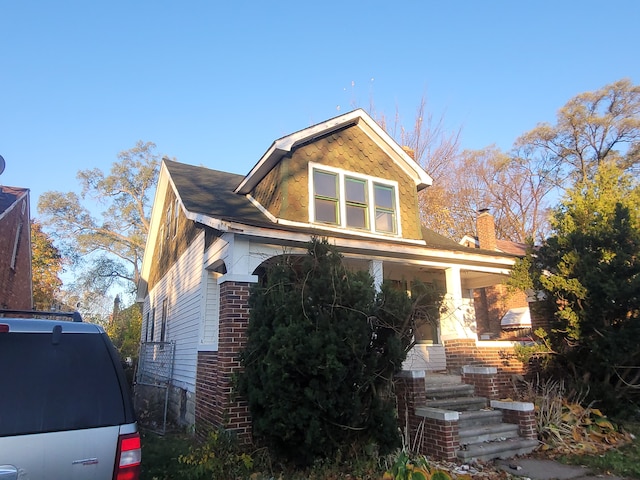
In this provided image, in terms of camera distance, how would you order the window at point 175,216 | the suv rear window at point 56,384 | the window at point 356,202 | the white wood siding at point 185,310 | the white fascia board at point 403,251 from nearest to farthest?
the suv rear window at point 56,384, the white fascia board at point 403,251, the white wood siding at point 185,310, the window at point 356,202, the window at point 175,216

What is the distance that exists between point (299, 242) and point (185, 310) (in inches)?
176

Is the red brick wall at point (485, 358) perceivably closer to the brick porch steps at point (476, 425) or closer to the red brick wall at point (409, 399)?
the brick porch steps at point (476, 425)

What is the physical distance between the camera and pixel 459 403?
7.21 m

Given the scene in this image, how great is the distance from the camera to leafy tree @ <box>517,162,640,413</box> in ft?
24.5

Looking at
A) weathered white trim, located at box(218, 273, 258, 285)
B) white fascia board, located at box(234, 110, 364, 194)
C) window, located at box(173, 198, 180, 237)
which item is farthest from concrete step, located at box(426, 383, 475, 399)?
window, located at box(173, 198, 180, 237)

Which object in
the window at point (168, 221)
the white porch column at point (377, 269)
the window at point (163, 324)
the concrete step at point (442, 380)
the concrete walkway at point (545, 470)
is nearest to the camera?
the concrete walkway at point (545, 470)

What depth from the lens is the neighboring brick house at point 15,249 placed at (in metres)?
13.8

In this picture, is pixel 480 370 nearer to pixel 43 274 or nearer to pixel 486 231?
pixel 486 231

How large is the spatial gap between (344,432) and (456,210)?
23.5 metres

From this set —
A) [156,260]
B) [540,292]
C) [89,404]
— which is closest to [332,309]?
[89,404]

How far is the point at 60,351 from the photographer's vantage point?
8.45ft

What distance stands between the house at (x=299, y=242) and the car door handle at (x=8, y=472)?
434cm

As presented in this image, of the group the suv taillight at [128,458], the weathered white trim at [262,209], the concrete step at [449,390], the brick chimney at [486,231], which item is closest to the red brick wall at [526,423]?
the concrete step at [449,390]

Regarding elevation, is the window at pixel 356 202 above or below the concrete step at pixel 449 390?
above
